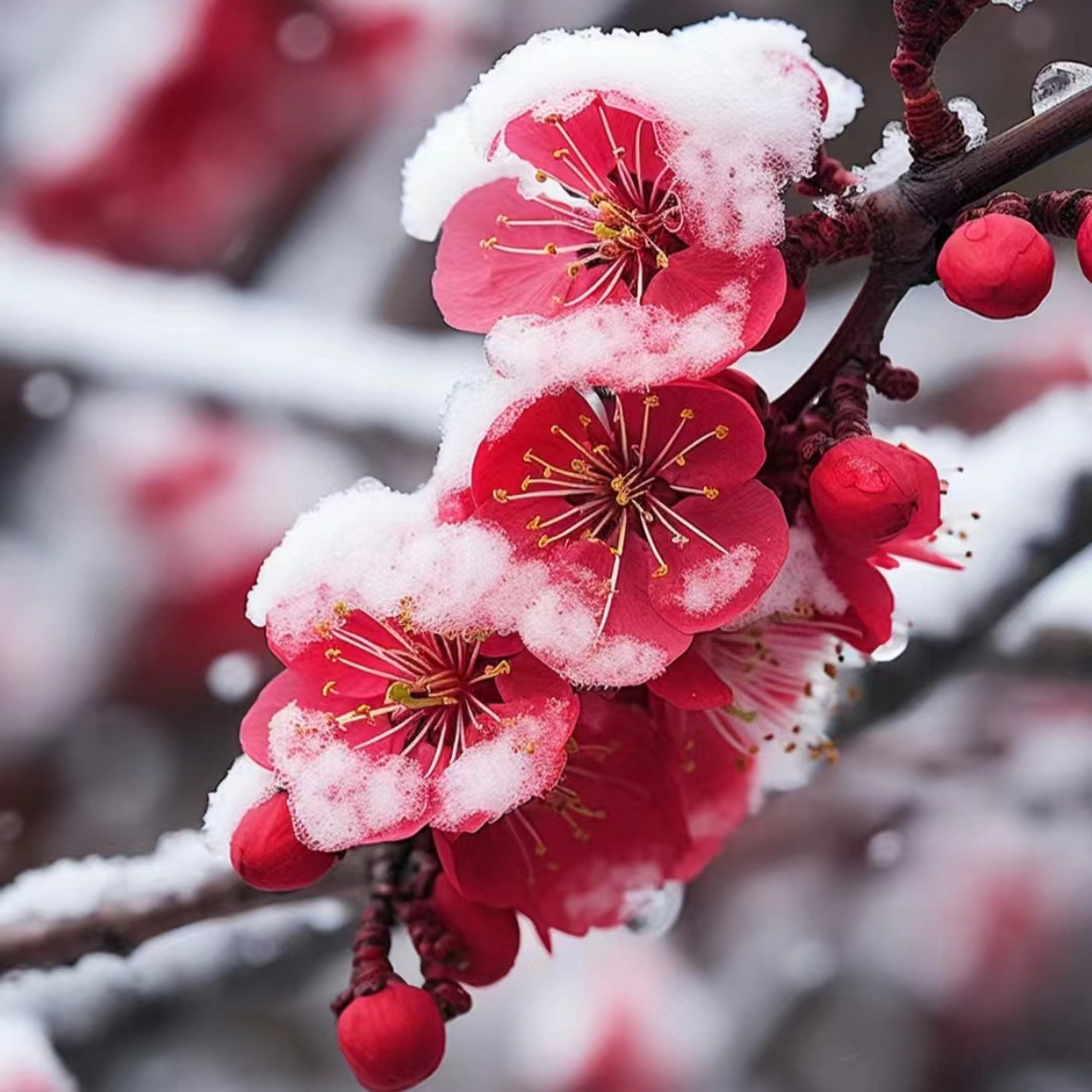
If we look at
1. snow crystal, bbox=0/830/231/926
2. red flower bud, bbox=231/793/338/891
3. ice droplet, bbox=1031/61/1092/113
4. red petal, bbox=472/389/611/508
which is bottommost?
snow crystal, bbox=0/830/231/926

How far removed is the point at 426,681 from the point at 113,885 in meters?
0.30

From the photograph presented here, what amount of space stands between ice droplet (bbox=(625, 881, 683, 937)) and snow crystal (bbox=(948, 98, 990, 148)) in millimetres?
265

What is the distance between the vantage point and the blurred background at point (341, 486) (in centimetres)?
72

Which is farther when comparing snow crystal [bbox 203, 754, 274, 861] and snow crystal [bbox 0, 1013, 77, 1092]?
snow crystal [bbox 0, 1013, 77, 1092]

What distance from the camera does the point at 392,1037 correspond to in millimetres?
394

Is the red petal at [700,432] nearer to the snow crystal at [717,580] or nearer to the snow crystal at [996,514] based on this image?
the snow crystal at [717,580]

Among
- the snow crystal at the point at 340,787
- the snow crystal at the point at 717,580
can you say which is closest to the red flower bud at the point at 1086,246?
the snow crystal at the point at 717,580

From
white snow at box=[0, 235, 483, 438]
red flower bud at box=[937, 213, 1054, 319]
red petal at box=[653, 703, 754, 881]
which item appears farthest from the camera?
white snow at box=[0, 235, 483, 438]

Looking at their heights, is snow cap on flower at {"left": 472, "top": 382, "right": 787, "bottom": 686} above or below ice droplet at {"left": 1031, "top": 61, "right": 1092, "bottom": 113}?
below

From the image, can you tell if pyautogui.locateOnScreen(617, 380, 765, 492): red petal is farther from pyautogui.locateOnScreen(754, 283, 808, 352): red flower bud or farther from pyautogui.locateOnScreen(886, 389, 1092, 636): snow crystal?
pyautogui.locateOnScreen(886, 389, 1092, 636): snow crystal

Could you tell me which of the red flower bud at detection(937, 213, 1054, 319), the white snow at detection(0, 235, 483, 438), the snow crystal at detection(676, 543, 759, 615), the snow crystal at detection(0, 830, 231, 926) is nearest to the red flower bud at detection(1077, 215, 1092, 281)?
the red flower bud at detection(937, 213, 1054, 319)

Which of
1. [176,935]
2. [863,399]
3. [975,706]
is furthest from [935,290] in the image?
[176,935]

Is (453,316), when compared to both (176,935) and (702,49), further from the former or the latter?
(176,935)

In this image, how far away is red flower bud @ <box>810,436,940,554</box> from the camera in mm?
343
